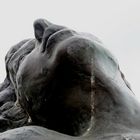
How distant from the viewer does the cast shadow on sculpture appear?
4375mm

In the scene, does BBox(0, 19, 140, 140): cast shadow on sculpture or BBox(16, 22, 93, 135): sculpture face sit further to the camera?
BBox(16, 22, 93, 135): sculpture face

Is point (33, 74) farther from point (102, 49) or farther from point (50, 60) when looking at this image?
point (102, 49)

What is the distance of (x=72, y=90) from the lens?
4609 millimetres

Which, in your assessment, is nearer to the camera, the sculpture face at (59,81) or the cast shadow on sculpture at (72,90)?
the cast shadow on sculpture at (72,90)

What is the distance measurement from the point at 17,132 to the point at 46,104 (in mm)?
722

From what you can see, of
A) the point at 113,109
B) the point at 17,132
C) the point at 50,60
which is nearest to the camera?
the point at 17,132

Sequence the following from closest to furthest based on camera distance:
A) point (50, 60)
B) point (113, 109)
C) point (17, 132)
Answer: point (17, 132) → point (113, 109) → point (50, 60)

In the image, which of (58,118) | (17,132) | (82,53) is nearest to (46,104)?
Result: (58,118)

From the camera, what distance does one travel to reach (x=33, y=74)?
4805 millimetres

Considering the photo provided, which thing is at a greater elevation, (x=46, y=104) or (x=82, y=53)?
(x=82, y=53)

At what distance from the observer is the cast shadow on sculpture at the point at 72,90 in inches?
172

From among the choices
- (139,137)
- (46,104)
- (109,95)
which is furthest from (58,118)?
(139,137)

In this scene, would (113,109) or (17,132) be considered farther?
(113,109)

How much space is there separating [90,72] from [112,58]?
0.37m
